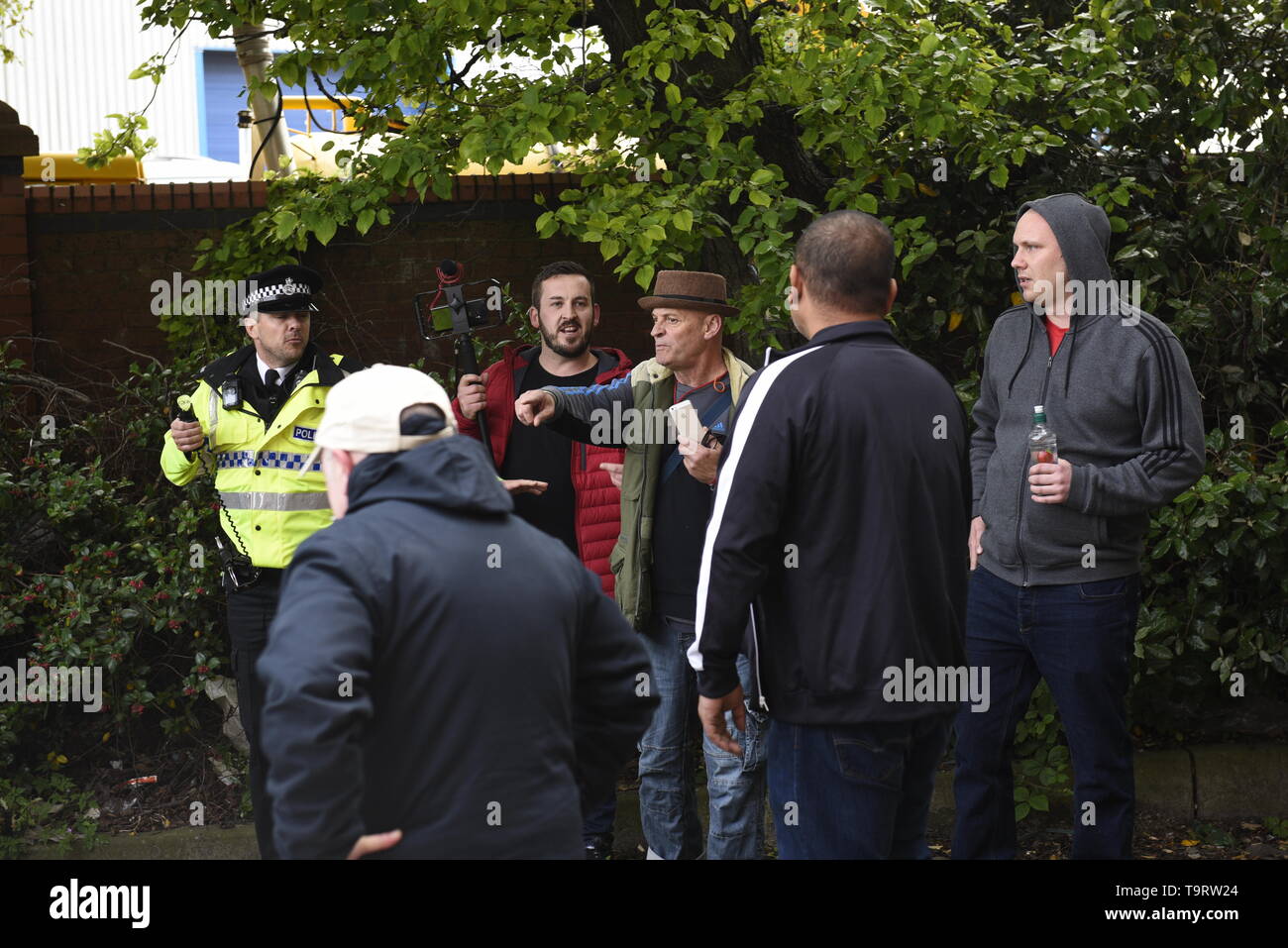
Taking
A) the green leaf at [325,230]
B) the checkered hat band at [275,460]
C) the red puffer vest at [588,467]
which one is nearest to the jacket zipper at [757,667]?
the red puffer vest at [588,467]

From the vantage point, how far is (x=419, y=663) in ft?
7.84

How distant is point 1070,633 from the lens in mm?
4156

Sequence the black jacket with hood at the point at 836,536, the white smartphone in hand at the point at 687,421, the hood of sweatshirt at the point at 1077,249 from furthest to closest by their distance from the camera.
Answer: the white smartphone in hand at the point at 687,421, the hood of sweatshirt at the point at 1077,249, the black jacket with hood at the point at 836,536

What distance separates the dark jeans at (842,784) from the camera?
3143 millimetres

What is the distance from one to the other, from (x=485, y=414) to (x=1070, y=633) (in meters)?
2.17

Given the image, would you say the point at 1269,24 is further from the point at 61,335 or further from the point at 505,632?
the point at 61,335

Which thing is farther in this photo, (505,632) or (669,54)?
(669,54)

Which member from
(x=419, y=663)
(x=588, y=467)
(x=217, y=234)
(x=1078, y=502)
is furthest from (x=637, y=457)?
(x=217, y=234)

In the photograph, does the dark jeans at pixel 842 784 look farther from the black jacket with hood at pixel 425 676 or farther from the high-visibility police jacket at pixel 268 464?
the high-visibility police jacket at pixel 268 464

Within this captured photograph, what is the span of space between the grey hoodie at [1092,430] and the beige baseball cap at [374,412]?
7.29 feet

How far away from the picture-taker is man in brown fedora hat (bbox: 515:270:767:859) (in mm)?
4555

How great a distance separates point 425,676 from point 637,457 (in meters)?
2.34

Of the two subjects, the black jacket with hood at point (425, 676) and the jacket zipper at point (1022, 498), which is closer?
the black jacket with hood at point (425, 676)

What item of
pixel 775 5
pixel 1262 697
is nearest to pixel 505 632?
pixel 775 5
